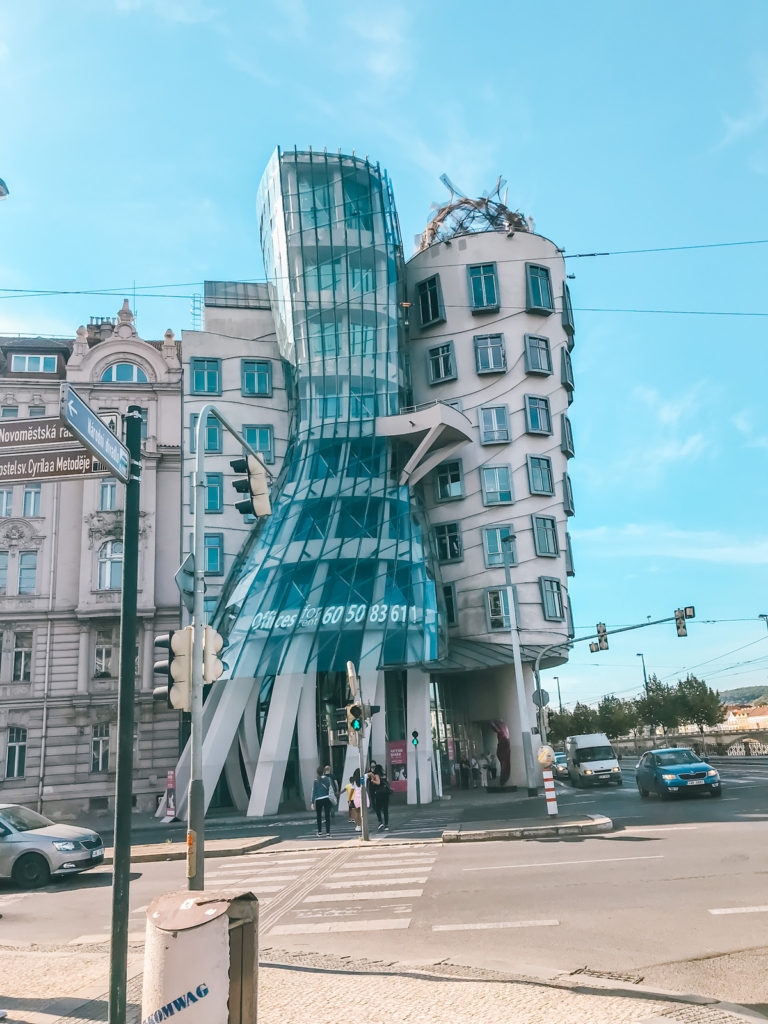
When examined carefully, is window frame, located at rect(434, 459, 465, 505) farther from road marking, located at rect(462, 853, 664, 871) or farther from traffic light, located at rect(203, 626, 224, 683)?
traffic light, located at rect(203, 626, 224, 683)

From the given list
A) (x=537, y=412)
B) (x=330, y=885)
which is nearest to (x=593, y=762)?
(x=537, y=412)

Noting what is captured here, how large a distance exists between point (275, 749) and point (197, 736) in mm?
20207

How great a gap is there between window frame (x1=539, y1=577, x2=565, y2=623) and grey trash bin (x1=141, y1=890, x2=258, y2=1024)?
35649 mm

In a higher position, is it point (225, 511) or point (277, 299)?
point (277, 299)

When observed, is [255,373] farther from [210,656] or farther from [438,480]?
[210,656]

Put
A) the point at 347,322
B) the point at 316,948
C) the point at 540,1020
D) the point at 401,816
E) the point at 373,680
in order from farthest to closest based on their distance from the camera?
the point at 347,322 < the point at 373,680 < the point at 401,816 < the point at 316,948 < the point at 540,1020

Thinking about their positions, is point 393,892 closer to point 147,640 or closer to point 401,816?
point 401,816

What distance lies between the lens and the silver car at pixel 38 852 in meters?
16.5

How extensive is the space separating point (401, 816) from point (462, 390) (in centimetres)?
2267

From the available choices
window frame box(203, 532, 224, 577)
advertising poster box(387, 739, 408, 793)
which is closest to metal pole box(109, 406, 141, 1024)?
advertising poster box(387, 739, 408, 793)

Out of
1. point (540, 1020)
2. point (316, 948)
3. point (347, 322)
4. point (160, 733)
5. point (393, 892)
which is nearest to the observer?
point (540, 1020)

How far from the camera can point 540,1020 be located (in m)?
6.16

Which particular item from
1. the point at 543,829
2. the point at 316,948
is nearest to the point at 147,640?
the point at 543,829

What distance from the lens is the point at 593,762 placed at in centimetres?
3781
